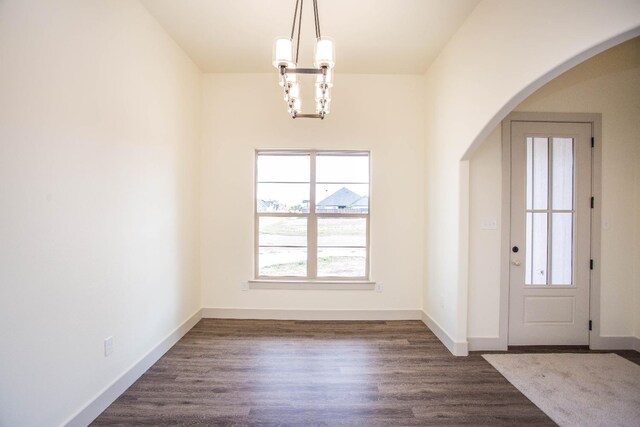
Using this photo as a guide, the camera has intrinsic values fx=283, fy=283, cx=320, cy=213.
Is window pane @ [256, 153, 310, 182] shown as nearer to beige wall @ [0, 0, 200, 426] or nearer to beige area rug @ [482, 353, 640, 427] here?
beige wall @ [0, 0, 200, 426]

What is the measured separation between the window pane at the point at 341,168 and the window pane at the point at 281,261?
107cm

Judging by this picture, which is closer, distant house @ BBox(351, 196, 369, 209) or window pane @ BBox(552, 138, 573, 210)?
window pane @ BBox(552, 138, 573, 210)

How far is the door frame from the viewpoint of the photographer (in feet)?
9.69

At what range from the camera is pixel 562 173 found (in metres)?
3.00

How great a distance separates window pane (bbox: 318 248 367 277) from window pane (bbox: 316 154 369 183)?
3.22ft

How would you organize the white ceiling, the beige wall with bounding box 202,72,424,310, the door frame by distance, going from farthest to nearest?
the beige wall with bounding box 202,72,424,310, the door frame, the white ceiling

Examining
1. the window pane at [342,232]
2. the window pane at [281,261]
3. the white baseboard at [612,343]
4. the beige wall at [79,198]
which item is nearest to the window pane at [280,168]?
the window pane at [342,232]

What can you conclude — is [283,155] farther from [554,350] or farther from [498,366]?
[554,350]

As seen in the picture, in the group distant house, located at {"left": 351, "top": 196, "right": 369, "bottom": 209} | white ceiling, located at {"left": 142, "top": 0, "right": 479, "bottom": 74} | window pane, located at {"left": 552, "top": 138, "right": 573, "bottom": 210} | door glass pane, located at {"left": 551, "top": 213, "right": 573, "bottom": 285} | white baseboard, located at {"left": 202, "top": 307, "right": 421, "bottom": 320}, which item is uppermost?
white ceiling, located at {"left": 142, "top": 0, "right": 479, "bottom": 74}

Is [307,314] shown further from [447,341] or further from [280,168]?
[280,168]

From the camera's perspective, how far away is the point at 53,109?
1.68 m

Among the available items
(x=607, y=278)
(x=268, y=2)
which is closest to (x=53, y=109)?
(x=268, y=2)

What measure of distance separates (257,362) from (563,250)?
336 cm

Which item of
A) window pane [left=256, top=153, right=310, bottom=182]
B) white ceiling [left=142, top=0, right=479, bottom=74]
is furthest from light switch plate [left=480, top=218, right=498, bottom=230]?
window pane [left=256, top=153, right=310, bottom=182]
